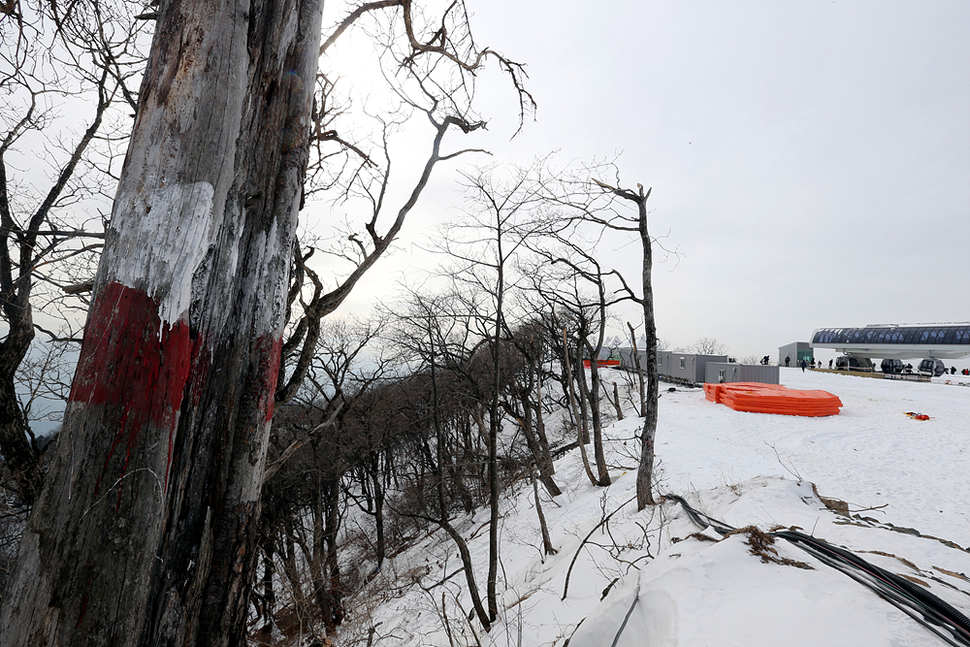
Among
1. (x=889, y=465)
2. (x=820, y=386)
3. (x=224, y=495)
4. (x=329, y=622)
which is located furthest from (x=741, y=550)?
(x=820, y=386)

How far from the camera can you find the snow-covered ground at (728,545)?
9.12 feet

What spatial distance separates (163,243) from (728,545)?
4370 millimetres

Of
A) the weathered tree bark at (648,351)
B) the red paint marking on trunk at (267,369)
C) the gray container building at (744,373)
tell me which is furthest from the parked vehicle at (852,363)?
the red paint marking on trunk at (267,369)

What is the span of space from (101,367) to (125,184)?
0.61 m

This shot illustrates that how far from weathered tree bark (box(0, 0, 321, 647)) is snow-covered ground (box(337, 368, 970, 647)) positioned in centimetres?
286

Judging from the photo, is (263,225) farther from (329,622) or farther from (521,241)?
(329,622)

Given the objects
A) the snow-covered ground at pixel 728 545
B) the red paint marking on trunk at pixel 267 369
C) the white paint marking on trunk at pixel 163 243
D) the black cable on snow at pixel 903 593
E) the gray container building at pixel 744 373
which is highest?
the white paint marking on trunk at pixel 163 243

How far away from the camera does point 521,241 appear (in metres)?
9.16

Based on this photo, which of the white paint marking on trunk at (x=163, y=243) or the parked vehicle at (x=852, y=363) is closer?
the white paint marking on trunk at (x=163, y=243)

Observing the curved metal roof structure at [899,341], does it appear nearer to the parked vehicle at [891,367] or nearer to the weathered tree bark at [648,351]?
the parked vehicle at [891,367]

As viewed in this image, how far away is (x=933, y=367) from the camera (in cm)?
3509

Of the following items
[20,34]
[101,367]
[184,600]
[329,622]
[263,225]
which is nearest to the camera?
[101,367]

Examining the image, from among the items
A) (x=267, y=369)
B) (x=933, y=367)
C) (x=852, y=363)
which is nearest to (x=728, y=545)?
(x=267, y=369)

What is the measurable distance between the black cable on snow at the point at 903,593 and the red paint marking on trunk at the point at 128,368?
3982 mm
